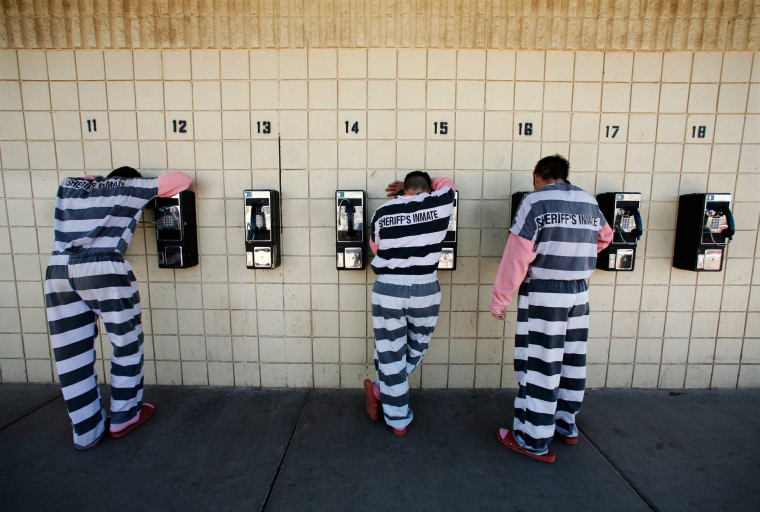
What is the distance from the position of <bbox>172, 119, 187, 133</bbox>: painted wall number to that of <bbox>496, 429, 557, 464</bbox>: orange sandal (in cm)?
361

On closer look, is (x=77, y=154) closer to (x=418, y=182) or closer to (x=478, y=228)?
(x=418, y=182)

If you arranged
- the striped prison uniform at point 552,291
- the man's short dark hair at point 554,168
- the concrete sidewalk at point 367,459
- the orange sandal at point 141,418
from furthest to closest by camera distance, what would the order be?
the orange sandal at point 141,418
the man's short dark hair at point 554,168
the striped prison uniform at point 552,291
the concrete sidewalk at point 367,459

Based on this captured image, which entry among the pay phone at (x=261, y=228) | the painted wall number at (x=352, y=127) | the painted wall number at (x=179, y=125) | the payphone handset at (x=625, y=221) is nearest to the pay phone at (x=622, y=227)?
the payphone handset at (x=625, y=221)

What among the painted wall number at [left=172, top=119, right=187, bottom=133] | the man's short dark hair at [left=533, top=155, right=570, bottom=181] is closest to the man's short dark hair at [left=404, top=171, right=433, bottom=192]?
the man's short dark hair at [left=533, top=155, right=570, bottom=181]

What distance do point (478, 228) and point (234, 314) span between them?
237 cm

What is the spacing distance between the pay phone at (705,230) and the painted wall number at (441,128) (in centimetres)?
218

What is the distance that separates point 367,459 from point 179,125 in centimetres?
314

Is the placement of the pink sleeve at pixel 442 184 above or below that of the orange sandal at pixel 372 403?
above

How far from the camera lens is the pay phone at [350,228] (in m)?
3.03

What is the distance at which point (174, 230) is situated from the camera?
10.2ft

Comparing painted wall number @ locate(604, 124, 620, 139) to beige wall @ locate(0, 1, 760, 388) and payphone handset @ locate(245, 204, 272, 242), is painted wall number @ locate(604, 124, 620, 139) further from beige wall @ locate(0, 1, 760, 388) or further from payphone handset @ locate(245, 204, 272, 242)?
payphone handset @ locate(245, 204, 272, 242)

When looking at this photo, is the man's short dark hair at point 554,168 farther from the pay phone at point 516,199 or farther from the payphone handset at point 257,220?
the payphone handset at point 257,220

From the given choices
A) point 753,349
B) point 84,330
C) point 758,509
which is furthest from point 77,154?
point 753,349

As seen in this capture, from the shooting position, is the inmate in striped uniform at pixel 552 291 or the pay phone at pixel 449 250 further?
the pay phone at pixel 449 250
